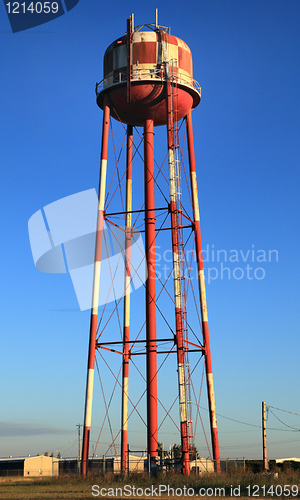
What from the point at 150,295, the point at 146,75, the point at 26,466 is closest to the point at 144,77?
the point at 146,75

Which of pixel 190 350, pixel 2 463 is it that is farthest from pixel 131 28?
pixel 2 463

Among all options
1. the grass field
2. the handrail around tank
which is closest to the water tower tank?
the handrail around tank

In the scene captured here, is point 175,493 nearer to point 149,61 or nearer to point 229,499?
point 229,499

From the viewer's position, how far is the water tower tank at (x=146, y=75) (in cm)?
2664

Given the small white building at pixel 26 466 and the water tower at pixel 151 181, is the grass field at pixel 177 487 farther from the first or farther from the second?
the small white building at pixel 26 466

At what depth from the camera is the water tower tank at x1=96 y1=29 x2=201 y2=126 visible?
26641 mm

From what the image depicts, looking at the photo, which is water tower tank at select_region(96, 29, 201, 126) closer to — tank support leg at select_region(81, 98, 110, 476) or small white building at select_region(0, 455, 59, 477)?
tank support leg at select_region(81, 98, 110, 476)

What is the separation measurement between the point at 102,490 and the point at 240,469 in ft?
22.9

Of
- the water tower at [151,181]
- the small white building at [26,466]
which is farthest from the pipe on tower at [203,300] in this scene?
the small white building at [26,466]

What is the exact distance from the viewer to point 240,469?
2425 cm

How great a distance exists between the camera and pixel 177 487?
20453mm

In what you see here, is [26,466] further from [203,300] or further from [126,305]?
[203,300]

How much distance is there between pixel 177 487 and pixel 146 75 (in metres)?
17.1

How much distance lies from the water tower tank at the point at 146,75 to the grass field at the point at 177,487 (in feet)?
52.1
